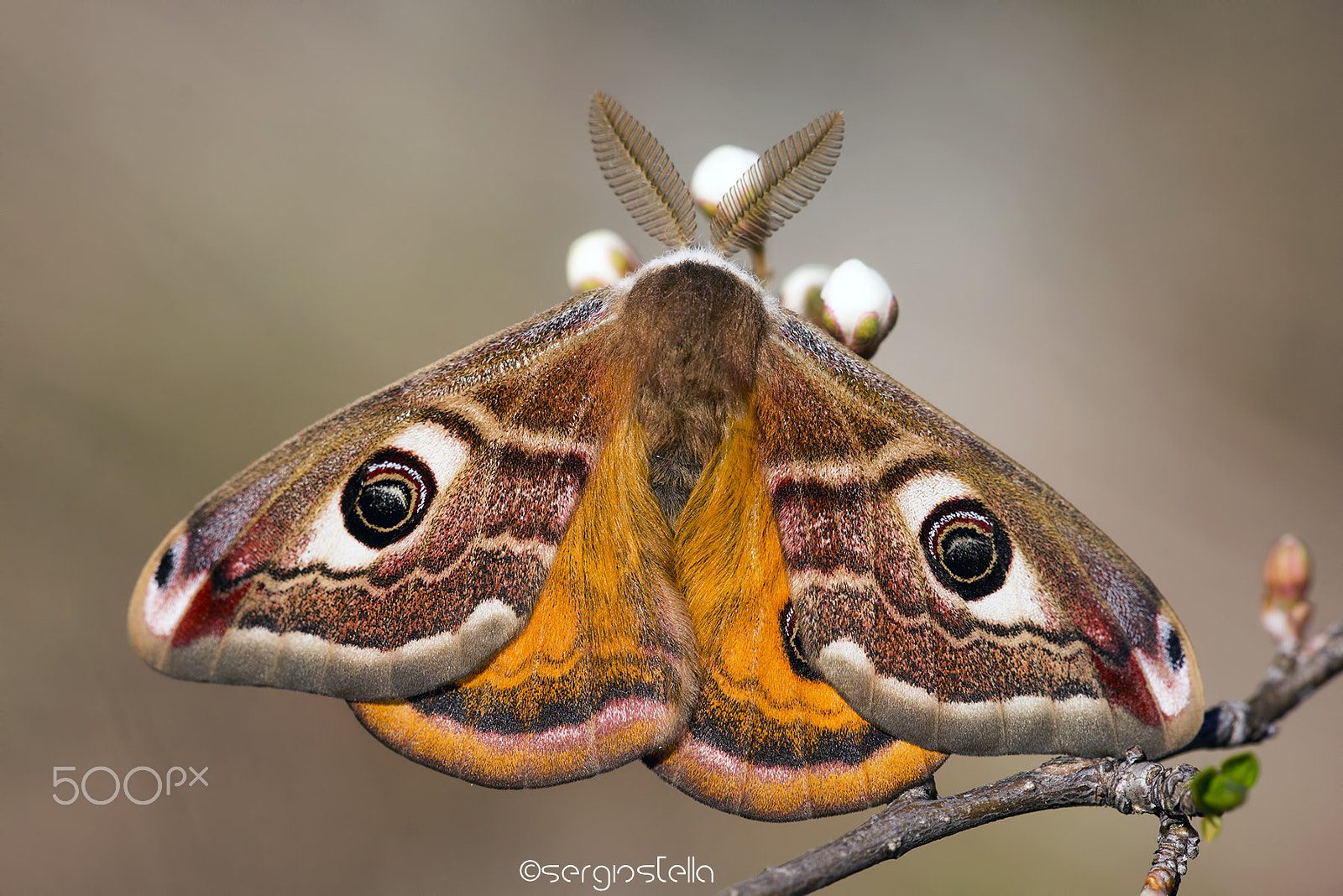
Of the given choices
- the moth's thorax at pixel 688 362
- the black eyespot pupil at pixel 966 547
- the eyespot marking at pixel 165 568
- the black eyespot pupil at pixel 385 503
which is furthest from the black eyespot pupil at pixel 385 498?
the black eyespot pupil at pixel 966 547

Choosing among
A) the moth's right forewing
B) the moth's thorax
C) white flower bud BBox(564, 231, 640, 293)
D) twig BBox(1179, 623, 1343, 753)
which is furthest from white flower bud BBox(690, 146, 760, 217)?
twig BBox(1179, 623, 1343, 753)

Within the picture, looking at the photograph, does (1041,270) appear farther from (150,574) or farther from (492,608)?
(150,574)

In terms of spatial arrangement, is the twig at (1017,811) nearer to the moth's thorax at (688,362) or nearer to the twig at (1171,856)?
the twig at (1171,856)

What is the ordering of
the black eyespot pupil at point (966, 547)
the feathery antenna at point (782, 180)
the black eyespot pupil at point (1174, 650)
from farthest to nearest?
the feathery antenna at point (782, 180) → the black eyespot pupil at point (966, 547) → the black eyespot pupil at point (1174, 650)

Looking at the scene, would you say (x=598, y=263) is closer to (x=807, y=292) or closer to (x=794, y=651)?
(x=807, y=292)

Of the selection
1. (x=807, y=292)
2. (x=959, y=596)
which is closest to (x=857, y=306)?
(x=807, y=292)

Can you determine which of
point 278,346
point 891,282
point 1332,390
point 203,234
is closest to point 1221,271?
point 1332,390
